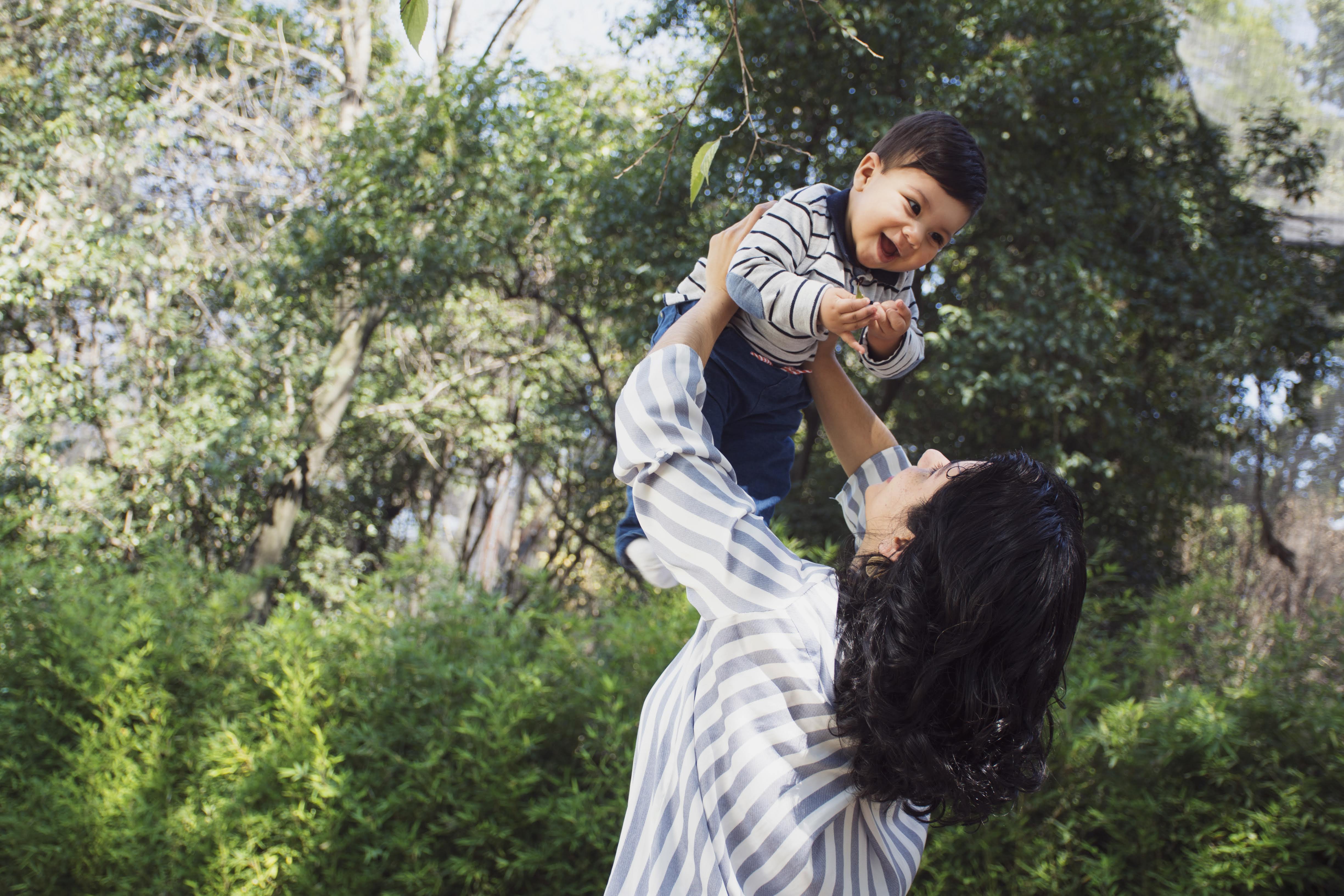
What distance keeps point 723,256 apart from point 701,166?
0.35 feet

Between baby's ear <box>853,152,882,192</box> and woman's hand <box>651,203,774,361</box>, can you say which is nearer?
woman's hand <box>651,203,774,361</box>

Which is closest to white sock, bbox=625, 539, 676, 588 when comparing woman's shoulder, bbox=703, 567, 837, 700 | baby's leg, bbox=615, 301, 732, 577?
baby's leg, bbox=615, 301, 732, 577

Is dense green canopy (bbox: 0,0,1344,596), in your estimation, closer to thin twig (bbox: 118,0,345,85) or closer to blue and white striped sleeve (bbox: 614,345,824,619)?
thin twig (bbox: 118,0,345,85)

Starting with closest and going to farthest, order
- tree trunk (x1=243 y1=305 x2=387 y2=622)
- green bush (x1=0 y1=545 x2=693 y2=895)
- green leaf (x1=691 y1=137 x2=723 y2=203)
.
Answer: green leaf (x1=691 y1=137 x2=723 y2=203), green bush (x1=0 y1=545 x2=693 y2=895), tree trunk (x1=243 y1=305 x2=387 y2=622)

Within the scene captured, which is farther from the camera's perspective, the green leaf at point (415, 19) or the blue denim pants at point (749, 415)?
the blue denim pants at point (749, 415)

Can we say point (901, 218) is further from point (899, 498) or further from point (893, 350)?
point (899, 498)

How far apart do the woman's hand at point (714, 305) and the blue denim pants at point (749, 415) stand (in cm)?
4

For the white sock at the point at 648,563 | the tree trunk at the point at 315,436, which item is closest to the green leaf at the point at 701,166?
the white sock at the point at 648,563

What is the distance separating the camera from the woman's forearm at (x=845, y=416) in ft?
3.82

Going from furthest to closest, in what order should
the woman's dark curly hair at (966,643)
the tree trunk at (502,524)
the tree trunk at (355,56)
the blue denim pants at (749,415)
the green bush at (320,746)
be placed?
1. the tree trunk at (502,524)
2. the tree trunk at (355,56)
3. the green bush at (320,746)
4. the blue denim pants at (749,415)
5. the woman's dark curly hair at (966,643)

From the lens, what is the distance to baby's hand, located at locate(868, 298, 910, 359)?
3.27 ft

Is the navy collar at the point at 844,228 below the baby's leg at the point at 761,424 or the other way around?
the other way around

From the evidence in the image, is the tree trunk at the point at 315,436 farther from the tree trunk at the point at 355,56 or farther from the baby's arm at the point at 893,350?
the baby's arm at the point at 893,350

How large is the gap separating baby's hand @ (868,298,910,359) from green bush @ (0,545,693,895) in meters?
1.53
